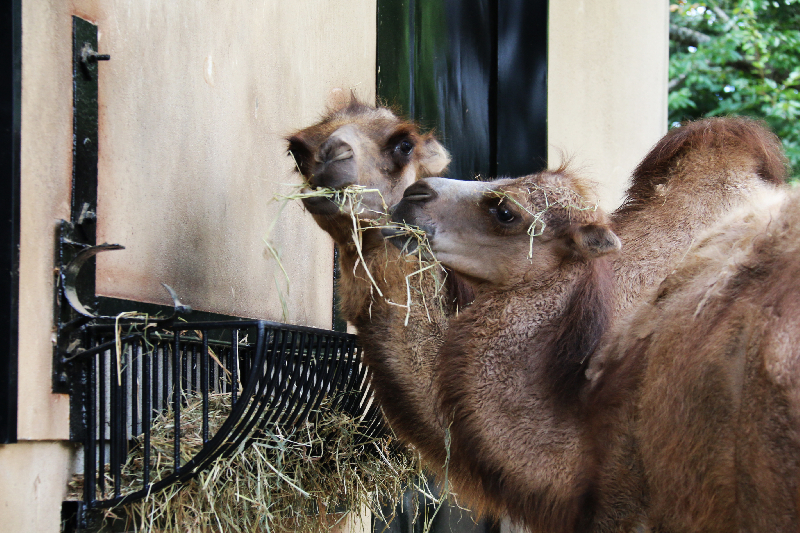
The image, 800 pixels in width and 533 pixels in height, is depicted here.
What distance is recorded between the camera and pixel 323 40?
4.14m

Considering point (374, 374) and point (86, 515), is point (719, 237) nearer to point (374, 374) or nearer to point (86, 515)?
point (374, 374)

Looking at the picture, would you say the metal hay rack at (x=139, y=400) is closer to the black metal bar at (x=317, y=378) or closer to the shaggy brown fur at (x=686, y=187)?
the black metal bar at (x=317, y=378)

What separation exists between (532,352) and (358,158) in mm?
990

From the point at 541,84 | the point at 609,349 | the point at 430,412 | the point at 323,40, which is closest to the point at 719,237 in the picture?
the point at 609,349

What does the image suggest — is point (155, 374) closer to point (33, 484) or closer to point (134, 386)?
point (134, 386)

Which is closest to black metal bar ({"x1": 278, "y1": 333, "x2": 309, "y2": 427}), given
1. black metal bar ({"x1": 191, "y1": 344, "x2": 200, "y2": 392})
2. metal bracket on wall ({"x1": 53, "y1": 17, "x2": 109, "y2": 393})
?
black metal bar ({"x1": 191, "y1": 344, "x2": 200, "y2": 392})

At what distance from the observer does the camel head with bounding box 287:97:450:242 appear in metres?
2.91

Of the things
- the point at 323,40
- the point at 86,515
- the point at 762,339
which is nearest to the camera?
the point at 762,339

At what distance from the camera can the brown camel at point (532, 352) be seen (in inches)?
102

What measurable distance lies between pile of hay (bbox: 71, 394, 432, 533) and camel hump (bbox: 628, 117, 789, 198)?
1.86 m

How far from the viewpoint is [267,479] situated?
2467 mm

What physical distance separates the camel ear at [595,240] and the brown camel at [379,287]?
56cm

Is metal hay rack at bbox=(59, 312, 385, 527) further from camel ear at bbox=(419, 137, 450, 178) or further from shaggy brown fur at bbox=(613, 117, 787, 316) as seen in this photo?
shaggy brown fur at bbox=(613, 117, 787, 316)

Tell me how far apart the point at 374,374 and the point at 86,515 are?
123 cm
